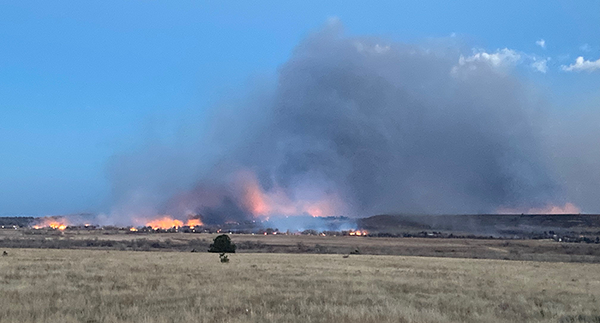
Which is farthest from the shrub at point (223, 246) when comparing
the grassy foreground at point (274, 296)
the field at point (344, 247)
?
the grassy foreground at point (274, 296)

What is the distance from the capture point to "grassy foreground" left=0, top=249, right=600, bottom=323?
15576 millimetres

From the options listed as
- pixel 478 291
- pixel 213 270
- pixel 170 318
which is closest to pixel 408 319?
pixel 170 318

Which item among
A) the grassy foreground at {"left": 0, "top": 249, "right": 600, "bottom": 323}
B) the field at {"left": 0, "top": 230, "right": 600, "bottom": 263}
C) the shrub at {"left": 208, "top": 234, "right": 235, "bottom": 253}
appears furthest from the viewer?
the field at {"left": 0, "top": 230, "right": 600, "bottom": 263}

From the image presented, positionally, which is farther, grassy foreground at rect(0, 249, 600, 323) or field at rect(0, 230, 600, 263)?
field at rect(0, 230, 600, 263)

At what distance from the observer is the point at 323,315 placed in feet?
51.2

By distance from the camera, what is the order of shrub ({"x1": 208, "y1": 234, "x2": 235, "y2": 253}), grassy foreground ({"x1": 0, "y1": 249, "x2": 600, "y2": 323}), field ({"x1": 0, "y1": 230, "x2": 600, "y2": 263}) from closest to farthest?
grassy foreground ({"x1": 0, "y1": 249, "x2": 600, "y2": 323}), shrub ({"x1": 208, "y1": 234, "x2": 235, "y2": 253}), field ({"x1": 0, "y1": 230, "x2": 600, "y2": 263})

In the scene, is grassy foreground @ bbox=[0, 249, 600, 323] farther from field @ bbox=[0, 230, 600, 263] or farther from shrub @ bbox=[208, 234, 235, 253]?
A: field @ bbox=[0, 230, 600, 263]

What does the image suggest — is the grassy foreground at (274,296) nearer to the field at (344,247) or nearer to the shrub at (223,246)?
the shrub at (223,246)

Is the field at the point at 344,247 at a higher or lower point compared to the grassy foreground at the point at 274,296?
lower

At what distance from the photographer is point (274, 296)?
20297mm

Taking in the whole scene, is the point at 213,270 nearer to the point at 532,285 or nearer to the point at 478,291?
the point at 478,291

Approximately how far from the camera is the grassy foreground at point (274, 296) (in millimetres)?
15576

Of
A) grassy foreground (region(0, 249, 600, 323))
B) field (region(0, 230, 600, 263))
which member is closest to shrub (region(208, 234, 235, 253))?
field (region(0, 230, 600, 263))

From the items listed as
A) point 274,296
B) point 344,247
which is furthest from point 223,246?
point 274,296
